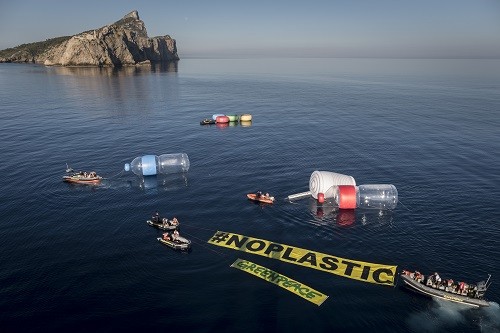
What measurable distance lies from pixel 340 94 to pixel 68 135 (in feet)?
407

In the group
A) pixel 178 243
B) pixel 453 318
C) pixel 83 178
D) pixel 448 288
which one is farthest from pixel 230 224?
pixel 83 178

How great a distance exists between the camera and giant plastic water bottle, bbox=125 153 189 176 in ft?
198

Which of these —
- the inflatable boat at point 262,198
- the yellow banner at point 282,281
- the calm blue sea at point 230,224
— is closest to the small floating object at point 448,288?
the calm blue sea at point 230,224

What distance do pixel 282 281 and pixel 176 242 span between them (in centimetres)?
1336

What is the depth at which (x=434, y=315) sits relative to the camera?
3089cm

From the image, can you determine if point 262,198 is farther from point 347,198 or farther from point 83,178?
point 83,178

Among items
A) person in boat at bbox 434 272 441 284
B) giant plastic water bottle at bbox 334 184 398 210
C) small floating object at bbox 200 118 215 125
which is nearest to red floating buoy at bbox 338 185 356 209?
giant plastic water bottle at bbox 334 184 398 210

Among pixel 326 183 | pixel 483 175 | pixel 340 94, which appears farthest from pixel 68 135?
pixel 340 94

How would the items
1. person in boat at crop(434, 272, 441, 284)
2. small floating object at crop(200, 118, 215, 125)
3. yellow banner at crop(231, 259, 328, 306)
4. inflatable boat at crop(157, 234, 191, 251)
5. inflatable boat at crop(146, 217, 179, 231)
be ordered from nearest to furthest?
1. yellow banner at crop(231, 259, 328, 306)
2. person in boat at crop(434, 272, 441, 284)
3. inflatable boat at crop(157, 234, 191, 251)
4. inflatable boat at crop(146, 217, 179, 231)
5. small floating object at crop(200, 118, 215, 125)

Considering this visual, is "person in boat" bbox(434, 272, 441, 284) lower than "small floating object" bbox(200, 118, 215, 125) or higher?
lower

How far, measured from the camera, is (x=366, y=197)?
4934 cm

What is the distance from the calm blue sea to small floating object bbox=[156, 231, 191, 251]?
0.68m

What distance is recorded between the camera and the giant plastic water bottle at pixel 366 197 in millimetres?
48312

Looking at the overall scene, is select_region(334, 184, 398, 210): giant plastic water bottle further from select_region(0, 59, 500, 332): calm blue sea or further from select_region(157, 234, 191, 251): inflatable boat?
select_region(157, 234, 191, 251): inflatable boat
